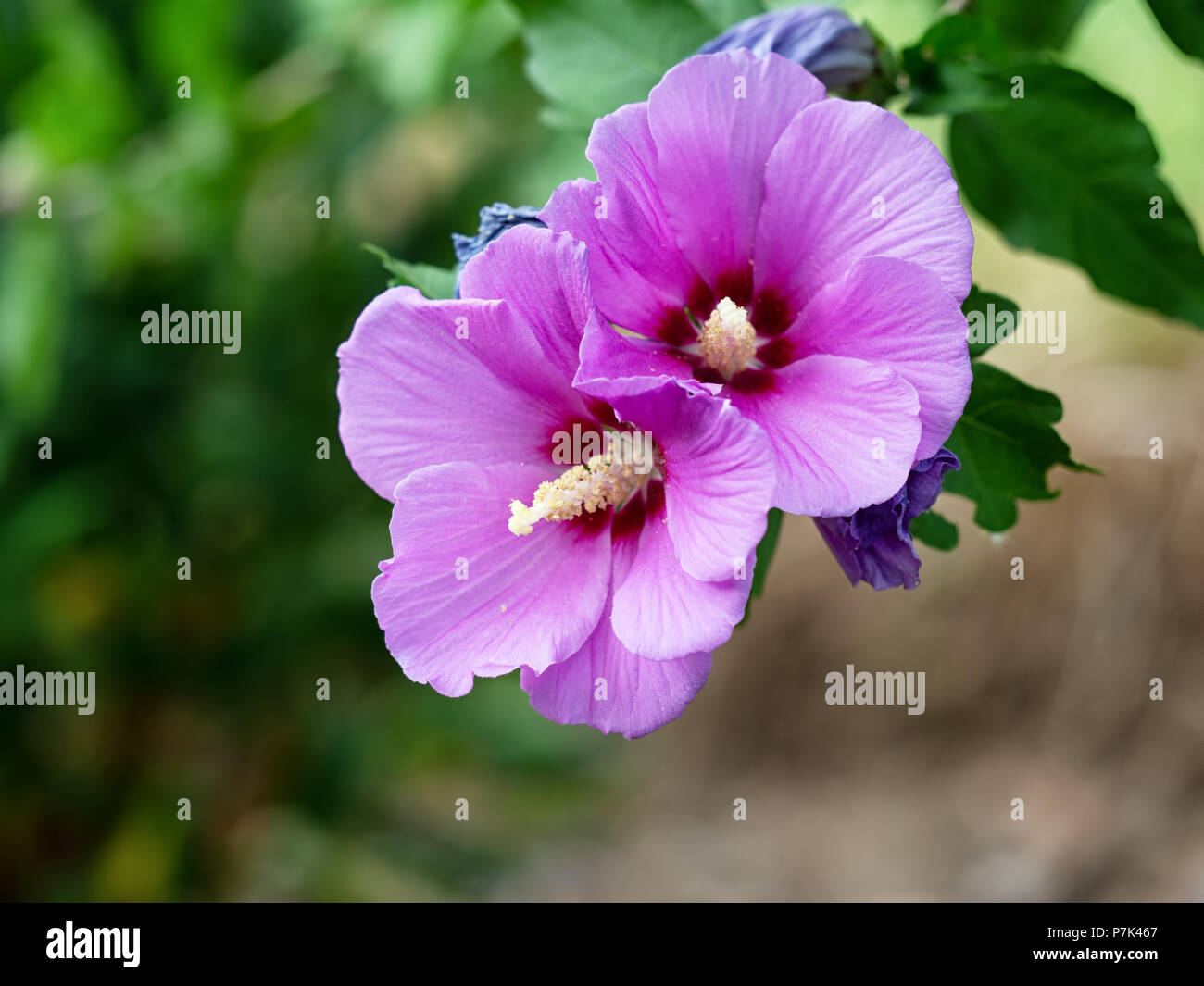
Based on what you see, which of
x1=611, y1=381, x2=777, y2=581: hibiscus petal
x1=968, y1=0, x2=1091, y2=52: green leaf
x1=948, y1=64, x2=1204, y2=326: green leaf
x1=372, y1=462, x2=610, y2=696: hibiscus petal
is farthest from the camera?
x1=968, y1=0, x2=1091, y2=52: green leaf

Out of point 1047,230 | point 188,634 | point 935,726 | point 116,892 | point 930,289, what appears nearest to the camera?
point 930,289

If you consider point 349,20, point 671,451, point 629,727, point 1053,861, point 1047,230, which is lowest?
→ point 1053,861

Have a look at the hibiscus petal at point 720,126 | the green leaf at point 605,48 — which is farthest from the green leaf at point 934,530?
the green leaf at point 605,48

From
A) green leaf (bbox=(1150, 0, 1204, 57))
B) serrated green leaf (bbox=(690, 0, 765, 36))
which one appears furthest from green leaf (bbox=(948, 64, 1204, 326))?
serrated green leaf (bbox=(690, 0, 765, 36))

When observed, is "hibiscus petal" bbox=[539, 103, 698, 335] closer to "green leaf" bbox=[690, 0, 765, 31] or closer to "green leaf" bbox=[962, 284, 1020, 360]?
"green leaf" bbox=[962, 284, 1020, 360]

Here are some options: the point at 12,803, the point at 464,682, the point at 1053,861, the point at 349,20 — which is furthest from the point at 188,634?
the point at 1053,861

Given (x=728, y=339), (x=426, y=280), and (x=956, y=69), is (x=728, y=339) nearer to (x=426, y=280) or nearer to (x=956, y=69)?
(x=426, y=280)
